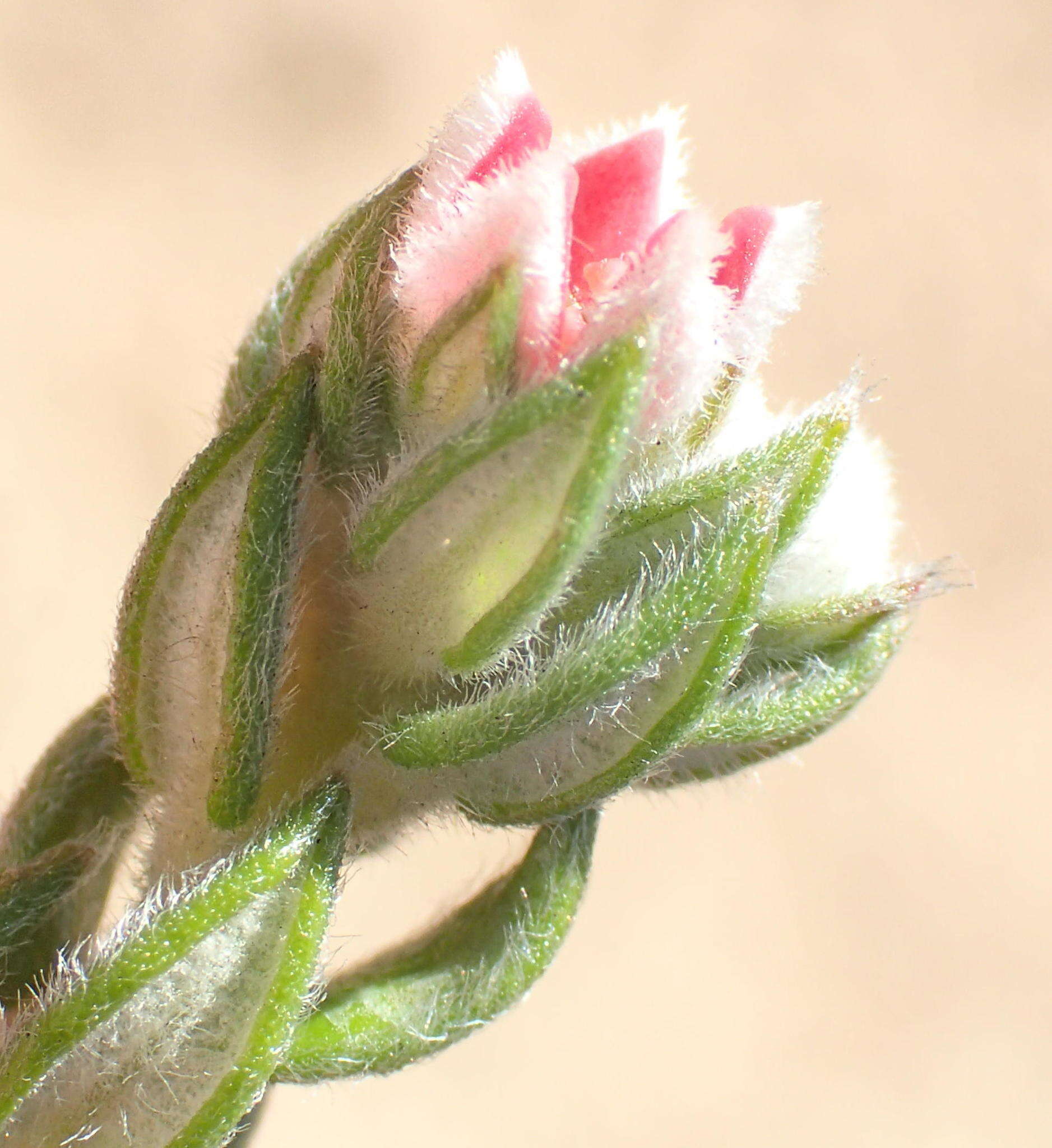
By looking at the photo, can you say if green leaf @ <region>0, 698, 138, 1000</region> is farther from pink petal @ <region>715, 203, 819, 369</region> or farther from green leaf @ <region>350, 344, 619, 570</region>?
pink petal @ <region>715, 203, 819, 369</region>

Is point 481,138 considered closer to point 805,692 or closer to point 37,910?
point 805,692

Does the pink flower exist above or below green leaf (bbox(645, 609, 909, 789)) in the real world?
above

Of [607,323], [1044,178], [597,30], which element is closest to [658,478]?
[607,323]

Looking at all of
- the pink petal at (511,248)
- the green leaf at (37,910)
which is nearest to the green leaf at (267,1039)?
the green leaf at (37,910)

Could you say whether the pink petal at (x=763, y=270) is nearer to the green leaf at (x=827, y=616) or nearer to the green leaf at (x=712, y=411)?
the green leaf at (x=712, y=411)

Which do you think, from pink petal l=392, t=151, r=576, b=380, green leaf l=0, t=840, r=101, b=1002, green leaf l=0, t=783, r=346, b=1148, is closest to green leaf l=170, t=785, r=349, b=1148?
green leaf l=0, t=783, r=346, b=1148

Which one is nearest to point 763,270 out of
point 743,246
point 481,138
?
point 743,246

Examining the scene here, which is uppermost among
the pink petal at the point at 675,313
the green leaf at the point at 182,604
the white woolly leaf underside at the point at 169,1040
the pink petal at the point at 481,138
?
the pink petal at the point at 481,138
